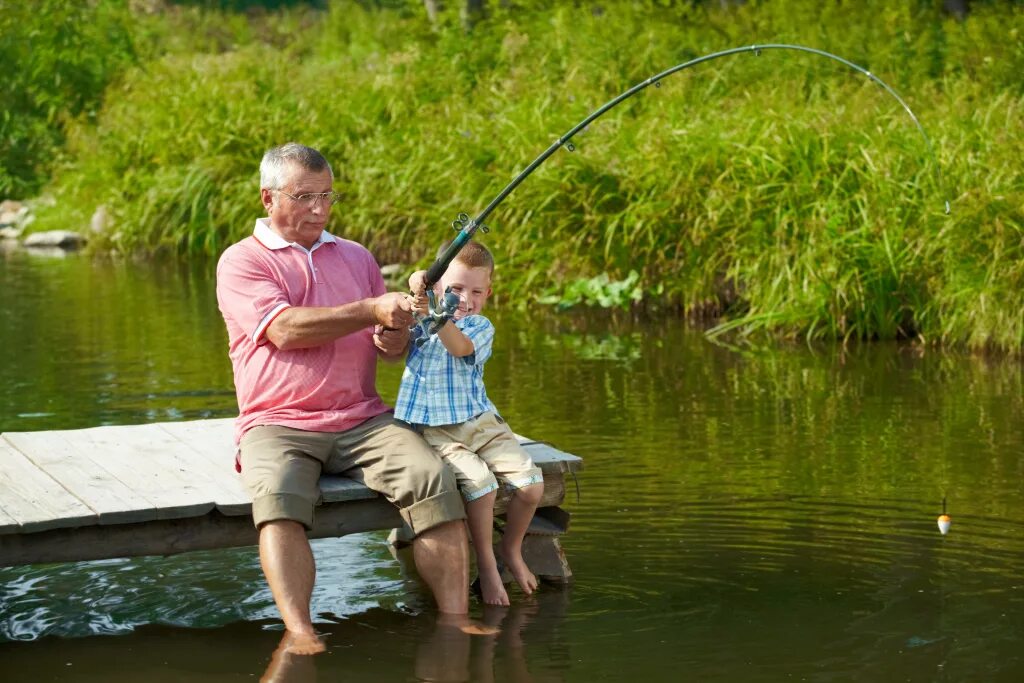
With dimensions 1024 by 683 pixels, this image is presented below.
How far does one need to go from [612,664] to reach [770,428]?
3.02 meters

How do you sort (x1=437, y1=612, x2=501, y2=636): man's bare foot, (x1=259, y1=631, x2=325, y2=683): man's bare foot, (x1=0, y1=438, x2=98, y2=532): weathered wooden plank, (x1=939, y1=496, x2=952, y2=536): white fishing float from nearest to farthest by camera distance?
(x1=259, y1=631, x2=325, y2=683): man's bare foot → (x1=0, y1=438, x2=98, y2=532): weathered wooden plank → (x1=437, y1=612, x2=501, y2=636): man's bare foot → (x1=939, y1=496, x2=952, y2=536): white fishing float

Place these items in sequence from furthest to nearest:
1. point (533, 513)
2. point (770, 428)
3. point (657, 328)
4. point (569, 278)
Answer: point (569, 278), point (657, 328), point (770, 428), point (533, 513)

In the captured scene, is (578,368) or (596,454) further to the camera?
(578,368)

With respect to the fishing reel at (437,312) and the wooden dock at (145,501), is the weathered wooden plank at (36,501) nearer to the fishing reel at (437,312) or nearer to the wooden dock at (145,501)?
the wooden dock at (145,501)

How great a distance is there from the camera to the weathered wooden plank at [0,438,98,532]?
4.10 meters

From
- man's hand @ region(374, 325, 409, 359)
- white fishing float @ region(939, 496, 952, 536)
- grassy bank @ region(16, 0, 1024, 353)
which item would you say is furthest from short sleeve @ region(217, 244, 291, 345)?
grassy bank @ region(16, 0, 1024, 353)

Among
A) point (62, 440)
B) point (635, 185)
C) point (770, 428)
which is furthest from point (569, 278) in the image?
point (62, 440)

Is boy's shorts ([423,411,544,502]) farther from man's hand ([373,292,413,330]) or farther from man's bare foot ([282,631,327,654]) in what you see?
man's bare foot ([282,631,327,654])

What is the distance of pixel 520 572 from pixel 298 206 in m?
1.19

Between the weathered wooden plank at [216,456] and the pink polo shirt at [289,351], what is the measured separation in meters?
0.14

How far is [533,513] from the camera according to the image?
15.1 feet

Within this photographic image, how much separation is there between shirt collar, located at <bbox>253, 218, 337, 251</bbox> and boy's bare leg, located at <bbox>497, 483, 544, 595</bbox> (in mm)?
880

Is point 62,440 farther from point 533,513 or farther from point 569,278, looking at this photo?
point 569,278


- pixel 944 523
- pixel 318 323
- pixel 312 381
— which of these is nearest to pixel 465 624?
pixel 312 381
